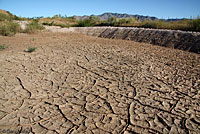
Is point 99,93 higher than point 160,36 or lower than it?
lower

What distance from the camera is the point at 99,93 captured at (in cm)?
254

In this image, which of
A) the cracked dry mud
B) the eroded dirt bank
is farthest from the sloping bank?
the cracked dry mud

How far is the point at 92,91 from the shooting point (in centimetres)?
259

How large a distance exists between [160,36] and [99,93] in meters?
4.14

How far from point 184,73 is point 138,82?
1.01 meters

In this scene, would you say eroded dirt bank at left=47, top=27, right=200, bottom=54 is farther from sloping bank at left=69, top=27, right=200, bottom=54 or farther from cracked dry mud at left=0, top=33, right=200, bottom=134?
cracked dry mud at left=0, top=33, right=200, bottom=134

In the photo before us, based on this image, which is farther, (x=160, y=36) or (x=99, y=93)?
(x=160, y=36)

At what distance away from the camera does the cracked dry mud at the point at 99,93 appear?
1.87 meters

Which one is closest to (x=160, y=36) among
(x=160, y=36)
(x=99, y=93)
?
(x=160, y=36)

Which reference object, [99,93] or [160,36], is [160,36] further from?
[99,93]

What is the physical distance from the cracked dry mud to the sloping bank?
3.22 feet

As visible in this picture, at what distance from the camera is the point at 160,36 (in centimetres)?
588

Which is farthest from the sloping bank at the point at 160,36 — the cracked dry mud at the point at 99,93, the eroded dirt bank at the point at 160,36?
the cracked dry mud at the point at 99,93

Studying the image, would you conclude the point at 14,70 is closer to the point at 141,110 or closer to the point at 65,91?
the point at 65,91
